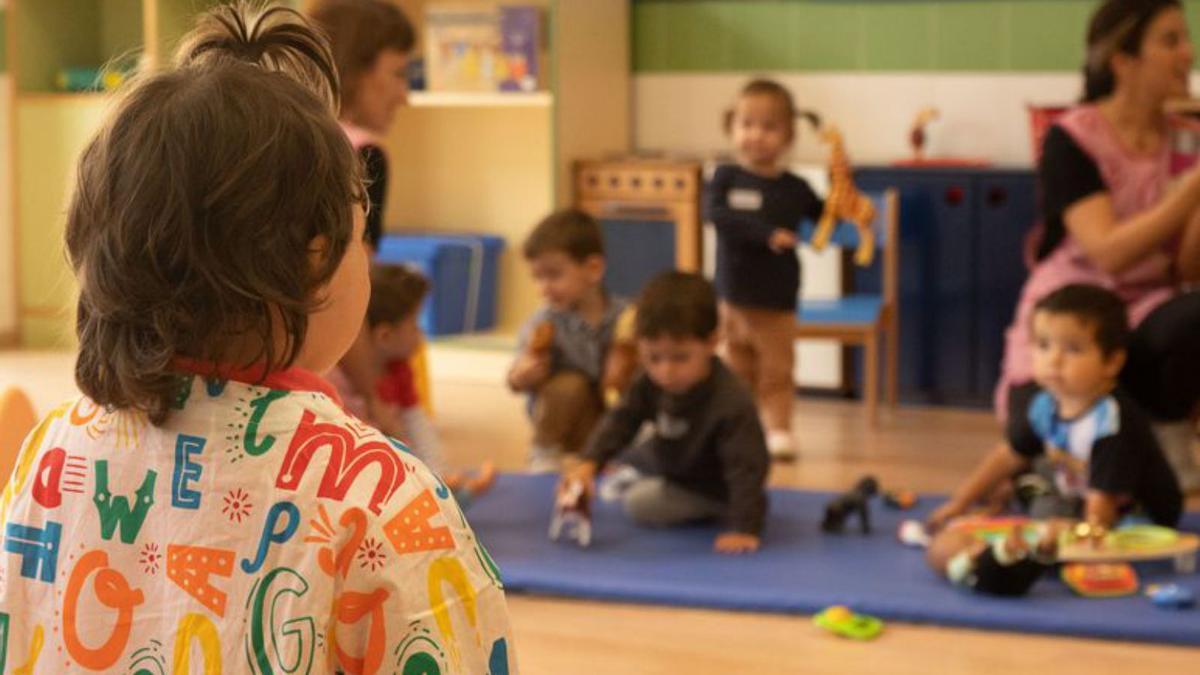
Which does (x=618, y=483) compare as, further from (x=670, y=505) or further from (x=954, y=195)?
(x=954, y=195)

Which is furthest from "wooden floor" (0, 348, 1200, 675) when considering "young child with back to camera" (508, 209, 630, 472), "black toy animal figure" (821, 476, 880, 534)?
"young child with back to camera" (508, 209, 630, 472)

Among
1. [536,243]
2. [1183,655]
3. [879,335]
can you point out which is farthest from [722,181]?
[1183,655]

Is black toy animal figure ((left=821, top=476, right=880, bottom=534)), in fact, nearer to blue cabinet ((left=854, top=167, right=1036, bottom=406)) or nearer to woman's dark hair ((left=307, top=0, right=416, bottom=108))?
woman's dark hair ((left=307, top=0, right=416, bottom=108))

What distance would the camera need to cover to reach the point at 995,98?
4.66 meters

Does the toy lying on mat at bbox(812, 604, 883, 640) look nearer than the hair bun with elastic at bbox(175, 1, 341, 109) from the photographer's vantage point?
No

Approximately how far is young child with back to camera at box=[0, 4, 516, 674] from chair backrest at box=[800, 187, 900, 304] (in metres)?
3.35

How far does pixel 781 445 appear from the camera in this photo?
12.6 ft

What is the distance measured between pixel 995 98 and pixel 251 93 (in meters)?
3.95

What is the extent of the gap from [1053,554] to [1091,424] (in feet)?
1.01

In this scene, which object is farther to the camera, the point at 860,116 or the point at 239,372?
the point at 860,116

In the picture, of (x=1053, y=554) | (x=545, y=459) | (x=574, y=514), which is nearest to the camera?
(x=1053, y=554)

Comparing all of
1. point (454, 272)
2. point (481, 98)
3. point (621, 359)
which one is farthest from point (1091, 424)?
point (454, 272)

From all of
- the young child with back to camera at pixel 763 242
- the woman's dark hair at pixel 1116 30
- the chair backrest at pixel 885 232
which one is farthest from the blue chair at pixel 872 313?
the woman's dark hair at pixel 1116 30

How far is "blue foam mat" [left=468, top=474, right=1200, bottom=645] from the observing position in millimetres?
2582
